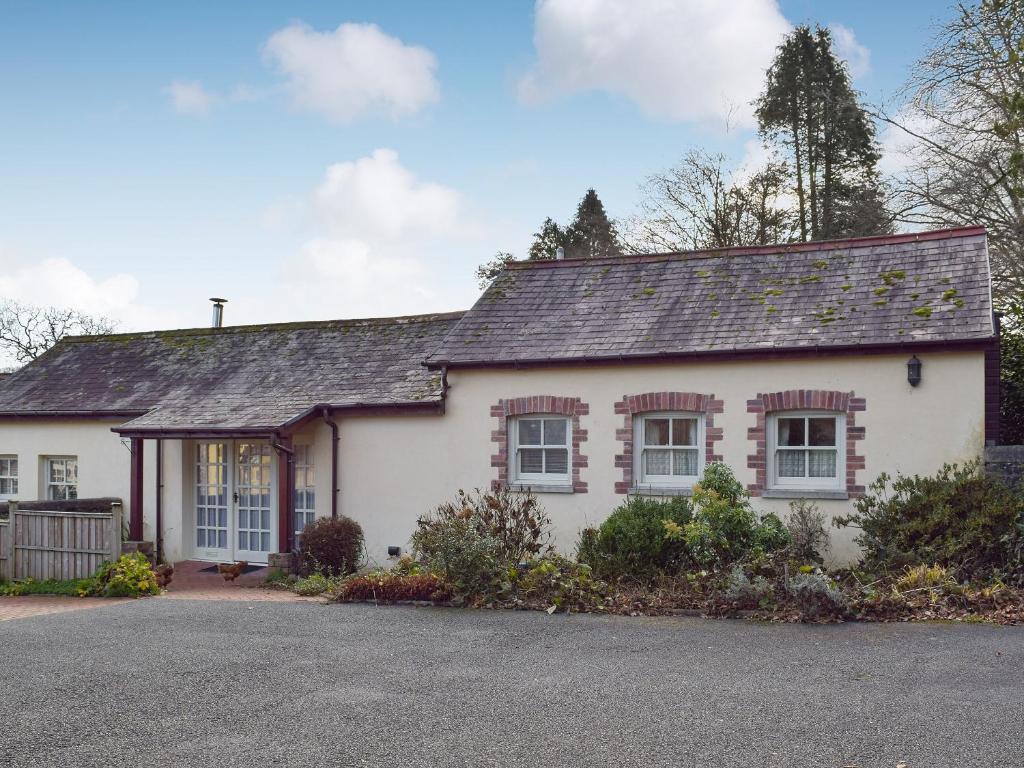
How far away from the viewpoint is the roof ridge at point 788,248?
14.7 metres

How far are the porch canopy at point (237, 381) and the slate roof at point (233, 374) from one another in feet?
0.09

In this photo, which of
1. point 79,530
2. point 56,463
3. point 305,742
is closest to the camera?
point 305,742

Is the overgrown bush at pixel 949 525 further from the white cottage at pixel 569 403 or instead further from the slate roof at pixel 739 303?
the slate roof at pixel 739 303

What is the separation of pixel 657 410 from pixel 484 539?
378 centimetres

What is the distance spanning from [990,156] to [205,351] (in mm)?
17630

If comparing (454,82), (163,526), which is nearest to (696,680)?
(454,82)

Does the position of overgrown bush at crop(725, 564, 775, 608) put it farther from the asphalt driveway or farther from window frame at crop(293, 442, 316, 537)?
window frame at crop(293, 442, 316, 537)

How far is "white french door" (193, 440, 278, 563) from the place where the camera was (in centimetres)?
1708

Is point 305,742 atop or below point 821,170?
below

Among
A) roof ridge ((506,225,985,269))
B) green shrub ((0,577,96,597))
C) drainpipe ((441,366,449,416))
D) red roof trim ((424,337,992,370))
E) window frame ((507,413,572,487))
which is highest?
roof ridge ((506,225,985,269))

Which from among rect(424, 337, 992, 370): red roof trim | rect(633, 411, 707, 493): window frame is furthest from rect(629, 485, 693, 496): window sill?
rect(424, 337, 992, 370): red roof trim

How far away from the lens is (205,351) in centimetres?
2022

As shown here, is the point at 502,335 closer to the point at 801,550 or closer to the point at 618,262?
the point at 618,262

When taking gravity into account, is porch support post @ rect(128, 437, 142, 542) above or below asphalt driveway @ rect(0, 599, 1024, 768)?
above
